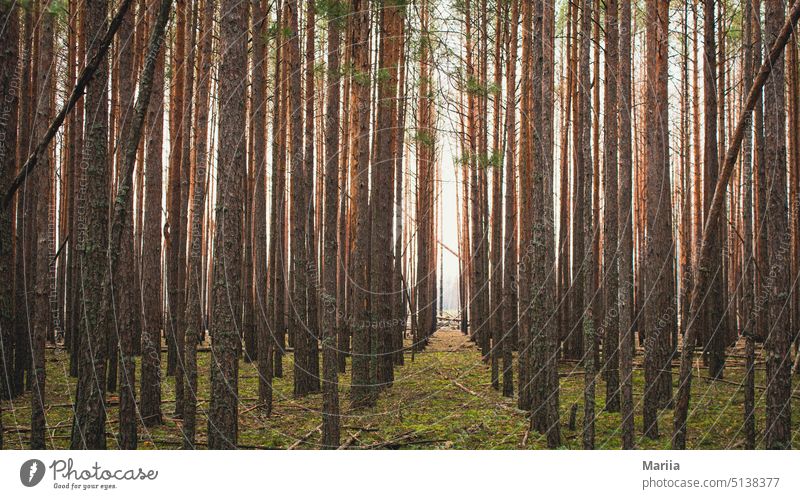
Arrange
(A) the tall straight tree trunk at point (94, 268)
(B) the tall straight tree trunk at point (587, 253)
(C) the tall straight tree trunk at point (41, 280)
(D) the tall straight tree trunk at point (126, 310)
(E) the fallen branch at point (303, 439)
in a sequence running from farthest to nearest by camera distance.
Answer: (E) the fallen branch at point (303, 439) < (B) the tall straight tree trunk at point (587, 253) < (D) the tall straight tree trunk at point (126, 310) < (C) the tall straight tree trunk at point (41, 280) < (A) the tall straight tree trunk at point (94, 268)

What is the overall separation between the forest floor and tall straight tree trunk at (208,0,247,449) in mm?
1730

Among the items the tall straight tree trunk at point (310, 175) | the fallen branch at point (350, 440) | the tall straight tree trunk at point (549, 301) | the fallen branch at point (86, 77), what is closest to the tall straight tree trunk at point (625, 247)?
the tall straight tree trunk at point (549, 301)

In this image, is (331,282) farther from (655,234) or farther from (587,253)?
(655,234)

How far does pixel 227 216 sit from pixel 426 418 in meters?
4.87

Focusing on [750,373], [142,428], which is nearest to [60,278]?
[142,428]

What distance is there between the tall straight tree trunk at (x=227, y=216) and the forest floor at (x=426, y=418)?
1.73 meters

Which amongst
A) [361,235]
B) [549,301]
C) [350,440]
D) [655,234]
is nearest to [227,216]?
[350,440]

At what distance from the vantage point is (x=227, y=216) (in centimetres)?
542

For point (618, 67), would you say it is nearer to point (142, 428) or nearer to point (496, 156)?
point (496, 156)

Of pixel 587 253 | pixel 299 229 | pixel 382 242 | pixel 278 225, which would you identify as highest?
pixel 278 225

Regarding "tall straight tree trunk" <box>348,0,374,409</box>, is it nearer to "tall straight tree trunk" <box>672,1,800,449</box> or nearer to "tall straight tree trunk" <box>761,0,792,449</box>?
"tall straight tree trunk" <box>672,1,800,449</box>

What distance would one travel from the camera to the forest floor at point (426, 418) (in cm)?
755

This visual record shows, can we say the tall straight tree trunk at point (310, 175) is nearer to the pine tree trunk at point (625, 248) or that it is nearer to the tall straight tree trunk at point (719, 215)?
the pine tree trunk at point (625, 248)

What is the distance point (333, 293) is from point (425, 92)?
1116 cm
